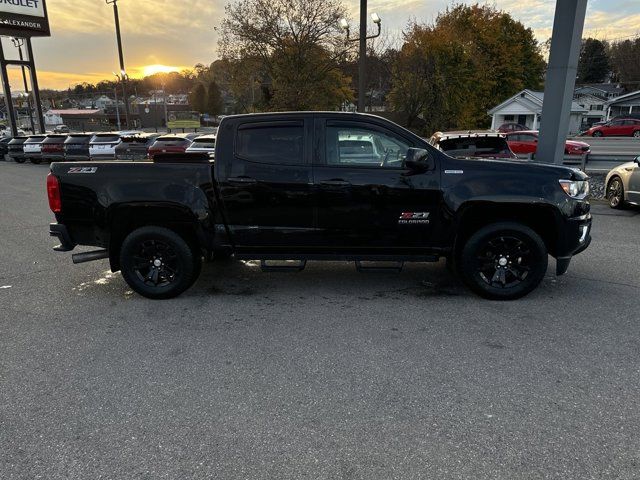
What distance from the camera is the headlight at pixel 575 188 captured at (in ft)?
15.4

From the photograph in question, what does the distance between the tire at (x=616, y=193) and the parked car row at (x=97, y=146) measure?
45.9 feet

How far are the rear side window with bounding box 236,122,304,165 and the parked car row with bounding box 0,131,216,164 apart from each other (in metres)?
13.9

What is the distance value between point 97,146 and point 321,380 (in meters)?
22.3

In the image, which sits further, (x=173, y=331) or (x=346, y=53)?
(x=346, y=53)

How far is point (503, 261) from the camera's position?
4.89m

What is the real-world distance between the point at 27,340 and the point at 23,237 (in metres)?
4.71

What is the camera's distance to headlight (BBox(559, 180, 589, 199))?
4.70 m

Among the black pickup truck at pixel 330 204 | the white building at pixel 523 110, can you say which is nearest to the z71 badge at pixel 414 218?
the black pickup truck at pixel 330 204

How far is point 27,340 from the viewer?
4090mm

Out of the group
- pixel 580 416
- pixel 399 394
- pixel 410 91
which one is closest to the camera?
pixel 580 416

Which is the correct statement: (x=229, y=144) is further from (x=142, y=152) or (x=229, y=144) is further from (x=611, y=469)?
(x=142, y=152)

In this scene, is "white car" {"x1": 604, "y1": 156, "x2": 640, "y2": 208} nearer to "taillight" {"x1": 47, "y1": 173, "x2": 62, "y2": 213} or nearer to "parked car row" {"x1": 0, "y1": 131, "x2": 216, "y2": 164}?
"taillight" {"x1": 47, "y1": 173, "x2": 62, "y2": 213}

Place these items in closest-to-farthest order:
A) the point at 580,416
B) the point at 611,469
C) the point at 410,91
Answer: the point at 611,469 < the point at 580,416 < the point at 410,91

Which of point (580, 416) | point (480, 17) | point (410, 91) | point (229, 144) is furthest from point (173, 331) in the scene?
point (480, 17)
